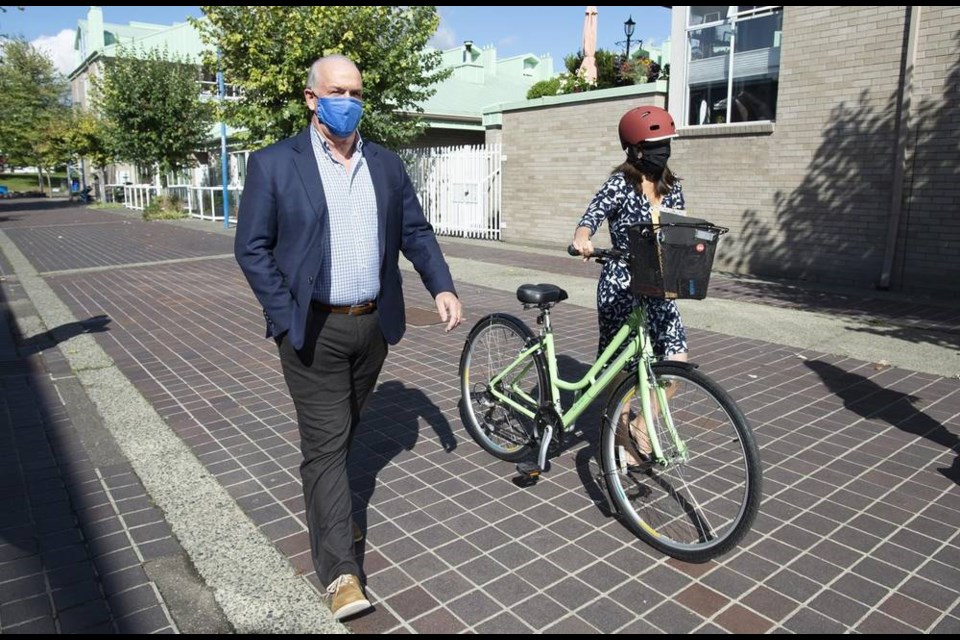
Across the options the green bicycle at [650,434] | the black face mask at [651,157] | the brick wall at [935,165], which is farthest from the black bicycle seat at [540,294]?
the brick wall at [935,165]

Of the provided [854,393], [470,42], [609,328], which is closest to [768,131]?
[854,393]

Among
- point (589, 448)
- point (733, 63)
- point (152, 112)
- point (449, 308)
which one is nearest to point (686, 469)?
point (589, 448)

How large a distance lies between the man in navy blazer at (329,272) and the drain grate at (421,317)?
495 cm

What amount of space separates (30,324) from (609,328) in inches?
284

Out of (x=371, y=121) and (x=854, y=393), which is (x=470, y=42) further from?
(x=854, y=393)

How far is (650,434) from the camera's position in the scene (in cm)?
316

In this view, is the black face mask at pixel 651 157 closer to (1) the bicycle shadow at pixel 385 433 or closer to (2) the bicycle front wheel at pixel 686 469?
(2) the bicycle front wheel at pixel 686 469

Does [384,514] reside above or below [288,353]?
below

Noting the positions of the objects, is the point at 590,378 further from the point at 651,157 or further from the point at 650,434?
the point at 651,157

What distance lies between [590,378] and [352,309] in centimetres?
132

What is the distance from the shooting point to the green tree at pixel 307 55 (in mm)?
15367

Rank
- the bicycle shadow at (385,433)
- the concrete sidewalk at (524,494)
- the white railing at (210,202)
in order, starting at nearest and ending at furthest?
the concrete sidewalk at (524,494), the bicycle shadow at (385,433), the white railing at (210,202)

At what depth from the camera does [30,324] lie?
26.9 ft

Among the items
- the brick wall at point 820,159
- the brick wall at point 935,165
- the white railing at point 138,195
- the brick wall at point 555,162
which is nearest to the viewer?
the brick wall at point 935,165
